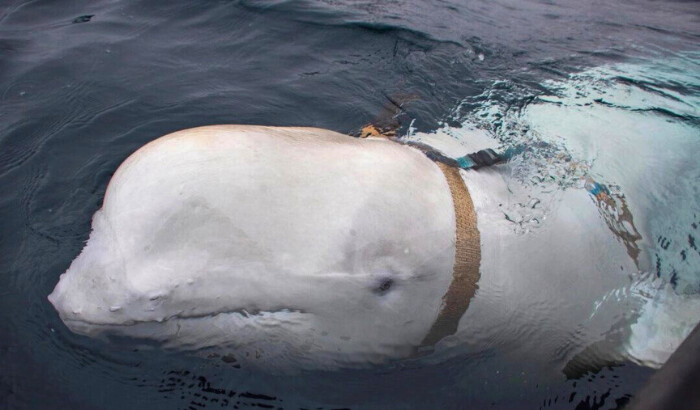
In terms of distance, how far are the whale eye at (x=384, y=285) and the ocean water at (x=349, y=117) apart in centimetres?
47

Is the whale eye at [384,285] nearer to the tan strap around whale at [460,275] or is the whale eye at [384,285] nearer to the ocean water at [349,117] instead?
the tan strap around whale at [460,275]

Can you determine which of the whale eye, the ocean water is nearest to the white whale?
the whale eye

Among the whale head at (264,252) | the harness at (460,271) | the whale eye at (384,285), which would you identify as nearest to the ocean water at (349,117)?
the harness at (460,271)

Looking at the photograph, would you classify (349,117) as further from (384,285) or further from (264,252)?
(264,252)

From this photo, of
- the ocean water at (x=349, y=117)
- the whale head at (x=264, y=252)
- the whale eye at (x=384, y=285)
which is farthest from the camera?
the ocean water at (x=349, y=117)

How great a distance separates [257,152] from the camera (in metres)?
2.33

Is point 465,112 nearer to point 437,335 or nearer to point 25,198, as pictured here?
point 437,335

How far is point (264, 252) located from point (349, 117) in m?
2.92

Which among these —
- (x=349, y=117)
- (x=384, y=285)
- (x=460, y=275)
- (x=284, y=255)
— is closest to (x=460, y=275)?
(x=460, y=275)

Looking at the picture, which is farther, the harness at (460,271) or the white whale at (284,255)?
the harness at (460,271)

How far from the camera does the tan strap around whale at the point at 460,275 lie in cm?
255

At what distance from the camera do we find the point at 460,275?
2551 mm

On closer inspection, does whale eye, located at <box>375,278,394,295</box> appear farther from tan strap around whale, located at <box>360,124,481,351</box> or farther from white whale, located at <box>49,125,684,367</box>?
tan strap around whale, located at <box>360,124,481,351</box>

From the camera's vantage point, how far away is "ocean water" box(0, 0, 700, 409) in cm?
278
